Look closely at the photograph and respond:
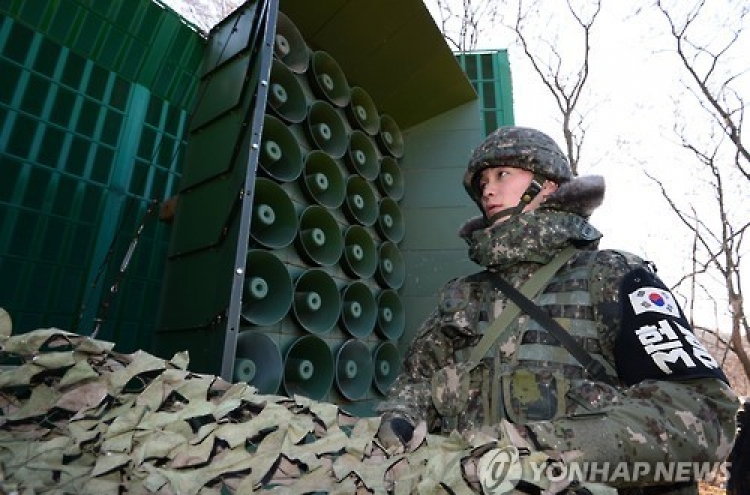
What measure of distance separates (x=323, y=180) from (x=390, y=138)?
163 cm

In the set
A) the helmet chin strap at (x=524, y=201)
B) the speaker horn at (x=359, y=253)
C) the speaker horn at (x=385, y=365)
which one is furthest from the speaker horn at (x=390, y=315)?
the helmet chin strap at (x=524, y=201)

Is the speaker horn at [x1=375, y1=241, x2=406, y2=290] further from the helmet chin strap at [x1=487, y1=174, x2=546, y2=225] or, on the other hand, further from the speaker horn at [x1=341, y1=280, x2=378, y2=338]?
the helmet chin strap at [x1=487, y1=174, x2=546, y2=225]

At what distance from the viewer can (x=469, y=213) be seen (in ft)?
17.7

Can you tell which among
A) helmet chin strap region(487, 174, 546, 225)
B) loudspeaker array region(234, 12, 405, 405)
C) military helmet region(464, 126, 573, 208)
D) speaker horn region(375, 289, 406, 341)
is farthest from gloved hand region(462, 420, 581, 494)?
speaker horn region(375, 289, 406, 341)

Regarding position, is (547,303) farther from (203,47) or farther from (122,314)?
(203,47)

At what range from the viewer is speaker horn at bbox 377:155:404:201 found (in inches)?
215

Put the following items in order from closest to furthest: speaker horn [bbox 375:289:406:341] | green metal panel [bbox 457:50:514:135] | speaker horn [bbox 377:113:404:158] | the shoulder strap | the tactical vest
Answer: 1. the tactical vest
2. the shoulder strap
3. speaker horn [bbox 375:289:406:341]
4. speaker horn [bbox 377:113:404:158]
5. green metal panel [bbox 457:50:514:135]

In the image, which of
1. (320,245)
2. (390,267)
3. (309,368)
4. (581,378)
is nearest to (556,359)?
(581,378)

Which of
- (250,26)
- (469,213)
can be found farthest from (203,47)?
(469,213)

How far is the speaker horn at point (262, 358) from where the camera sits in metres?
3.41

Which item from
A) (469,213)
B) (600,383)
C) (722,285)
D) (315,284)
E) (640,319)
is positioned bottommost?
(600,383)

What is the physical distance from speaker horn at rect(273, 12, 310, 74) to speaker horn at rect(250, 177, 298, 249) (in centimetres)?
132

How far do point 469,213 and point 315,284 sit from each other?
7.18 feet

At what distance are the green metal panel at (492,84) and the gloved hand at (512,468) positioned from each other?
5.24 metres
